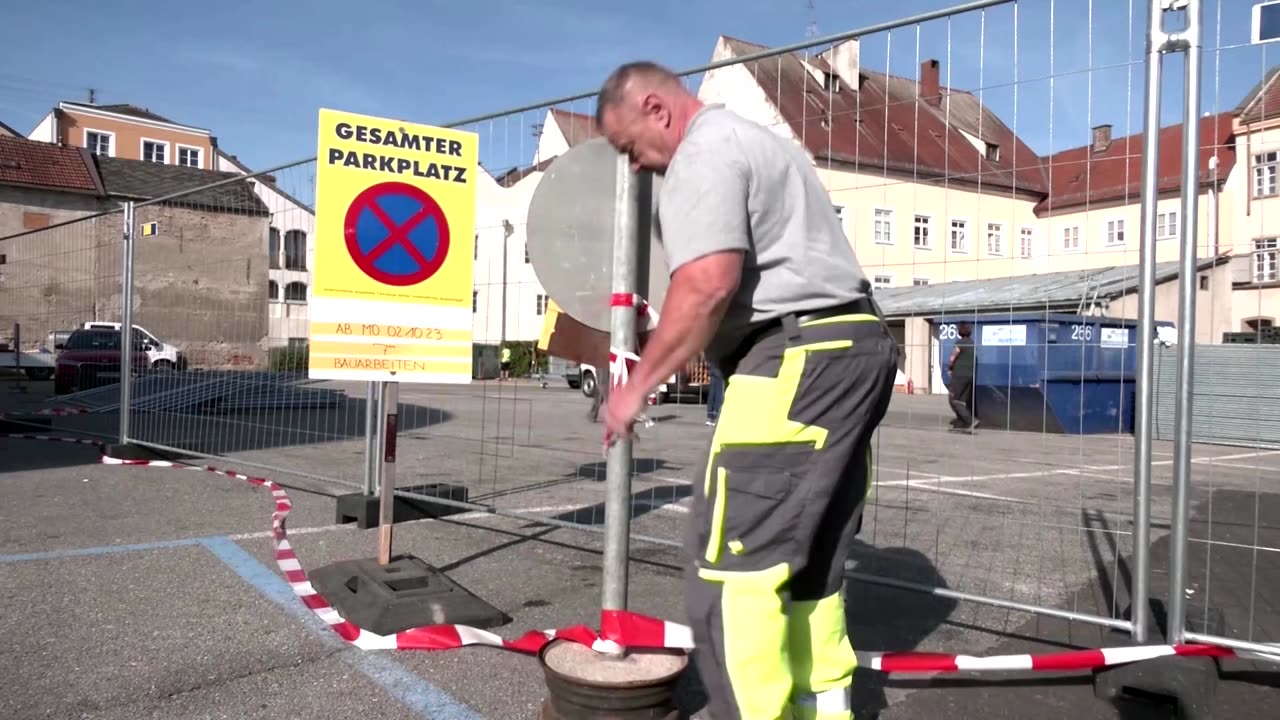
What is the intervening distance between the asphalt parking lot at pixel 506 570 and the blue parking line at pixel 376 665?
0.01 metres

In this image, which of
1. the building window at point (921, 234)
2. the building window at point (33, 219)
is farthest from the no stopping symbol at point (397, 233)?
the building window at point (33, 219)

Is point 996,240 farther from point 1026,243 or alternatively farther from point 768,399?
point 768,399

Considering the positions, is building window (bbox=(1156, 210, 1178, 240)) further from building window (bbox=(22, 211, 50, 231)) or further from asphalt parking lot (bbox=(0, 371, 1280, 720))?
building window (bbox=(22, 211, 50, 231))

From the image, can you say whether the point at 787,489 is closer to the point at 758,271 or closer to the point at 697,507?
the point at 697,507

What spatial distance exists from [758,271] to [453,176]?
2.95 metres

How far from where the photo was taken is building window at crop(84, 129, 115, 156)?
53.9 metres

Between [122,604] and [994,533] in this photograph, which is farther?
[994,533]

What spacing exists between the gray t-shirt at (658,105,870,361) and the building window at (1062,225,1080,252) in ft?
5.90

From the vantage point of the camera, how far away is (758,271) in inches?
89.3

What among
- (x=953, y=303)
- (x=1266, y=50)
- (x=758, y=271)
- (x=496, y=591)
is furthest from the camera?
(x=496, y=591)

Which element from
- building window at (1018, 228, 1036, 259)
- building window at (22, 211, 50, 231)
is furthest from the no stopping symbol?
building window at (22, 211, 50, 231)

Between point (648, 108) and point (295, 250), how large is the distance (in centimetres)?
511

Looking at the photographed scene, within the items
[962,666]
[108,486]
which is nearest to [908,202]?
[962,666]

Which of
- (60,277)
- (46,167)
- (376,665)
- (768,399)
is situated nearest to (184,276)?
(60,277)
